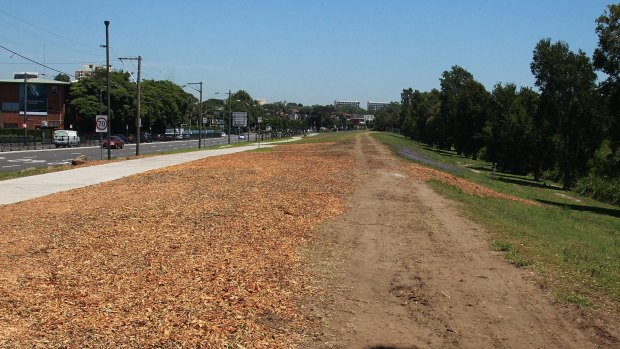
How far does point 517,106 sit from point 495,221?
48341mm

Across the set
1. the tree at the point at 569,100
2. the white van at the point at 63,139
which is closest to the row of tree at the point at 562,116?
the tree at the point at 569,100

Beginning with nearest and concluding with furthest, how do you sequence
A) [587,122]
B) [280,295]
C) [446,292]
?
[280,295], [446,292], [587,122]

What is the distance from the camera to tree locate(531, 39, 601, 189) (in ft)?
144

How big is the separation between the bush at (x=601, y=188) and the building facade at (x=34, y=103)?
80.6 m

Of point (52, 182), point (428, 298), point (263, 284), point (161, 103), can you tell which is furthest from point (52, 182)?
point (161, 103)

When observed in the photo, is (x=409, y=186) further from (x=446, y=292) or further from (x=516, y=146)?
(x=516, y=146)

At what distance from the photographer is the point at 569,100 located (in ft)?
147

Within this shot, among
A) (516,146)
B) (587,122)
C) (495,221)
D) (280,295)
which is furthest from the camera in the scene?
(516,146)

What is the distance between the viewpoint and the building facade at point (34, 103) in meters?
94.9

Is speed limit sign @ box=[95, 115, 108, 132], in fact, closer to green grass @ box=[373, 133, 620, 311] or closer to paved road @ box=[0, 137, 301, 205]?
paved road @ box=[0, 137, 301, 205]

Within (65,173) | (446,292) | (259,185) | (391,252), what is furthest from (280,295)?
(65,173)

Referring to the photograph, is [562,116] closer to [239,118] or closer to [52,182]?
[52,182]

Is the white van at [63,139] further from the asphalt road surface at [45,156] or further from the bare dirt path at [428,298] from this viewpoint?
the bare dirt path at [428,298]

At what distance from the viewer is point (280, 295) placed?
23.7ft
